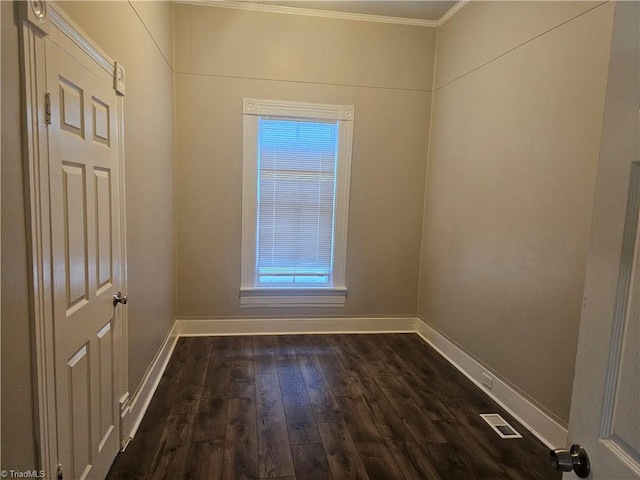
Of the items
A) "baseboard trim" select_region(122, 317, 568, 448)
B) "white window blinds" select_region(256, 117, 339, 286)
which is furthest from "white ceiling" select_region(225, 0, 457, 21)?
"baseboard trim" select_region(122, 317, 568, 448)

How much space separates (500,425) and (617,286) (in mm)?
2139

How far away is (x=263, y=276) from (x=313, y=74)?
7.00 feet

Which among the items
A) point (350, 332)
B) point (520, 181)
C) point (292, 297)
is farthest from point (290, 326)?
point (520, 181)

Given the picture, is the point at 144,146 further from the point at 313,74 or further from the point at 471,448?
the point at 471,448

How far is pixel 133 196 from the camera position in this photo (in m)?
2.21

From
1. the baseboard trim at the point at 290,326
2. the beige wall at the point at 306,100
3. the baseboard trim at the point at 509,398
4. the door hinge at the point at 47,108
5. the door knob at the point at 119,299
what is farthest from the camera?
the baseboard trim at the point at 290,326

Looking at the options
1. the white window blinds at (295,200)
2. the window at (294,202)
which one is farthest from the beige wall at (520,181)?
the white window blinds at (295,200)

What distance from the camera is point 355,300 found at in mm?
4008

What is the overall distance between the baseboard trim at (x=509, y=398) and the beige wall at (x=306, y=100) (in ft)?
2.68

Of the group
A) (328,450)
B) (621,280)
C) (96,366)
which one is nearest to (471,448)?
(328,450)

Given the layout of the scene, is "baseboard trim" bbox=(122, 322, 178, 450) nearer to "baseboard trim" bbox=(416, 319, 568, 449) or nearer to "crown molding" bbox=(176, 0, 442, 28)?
"baseboard trim" bbox=(416, 319, 568, 449)

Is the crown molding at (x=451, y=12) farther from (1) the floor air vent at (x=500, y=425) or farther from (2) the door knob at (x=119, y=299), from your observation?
(2) the door knob at (x=119, y=299)

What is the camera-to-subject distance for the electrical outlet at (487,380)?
2799mm

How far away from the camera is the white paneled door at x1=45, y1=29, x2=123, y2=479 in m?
1.29
